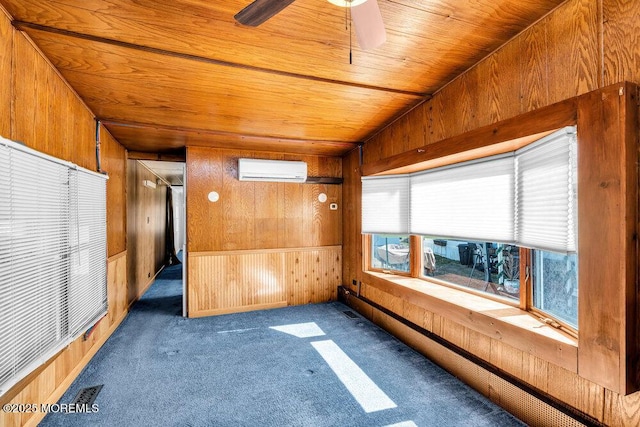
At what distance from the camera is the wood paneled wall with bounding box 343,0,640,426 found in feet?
4.76

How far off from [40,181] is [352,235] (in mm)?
3402

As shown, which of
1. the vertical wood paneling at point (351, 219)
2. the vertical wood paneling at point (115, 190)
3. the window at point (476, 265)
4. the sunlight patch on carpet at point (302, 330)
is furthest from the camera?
the vertical wood paneling at point (351, 219)

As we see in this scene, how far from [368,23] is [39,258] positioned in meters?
2.30

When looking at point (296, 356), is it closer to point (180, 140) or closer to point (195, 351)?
point (195, 351)

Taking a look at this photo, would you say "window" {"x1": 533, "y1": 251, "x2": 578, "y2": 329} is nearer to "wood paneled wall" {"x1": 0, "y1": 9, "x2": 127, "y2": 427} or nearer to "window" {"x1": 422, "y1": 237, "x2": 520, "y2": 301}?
"window" {"x1": 422, "y1": 237, "x2": 520, "y2": 301}

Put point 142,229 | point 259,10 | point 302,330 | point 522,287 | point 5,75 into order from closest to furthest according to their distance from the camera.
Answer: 1. point 259,10
2. point 5,75
3. point 522,287
4. point 302,330
5. point 142,229

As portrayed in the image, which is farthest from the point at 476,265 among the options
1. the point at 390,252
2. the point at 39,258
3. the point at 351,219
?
the point at 39,258

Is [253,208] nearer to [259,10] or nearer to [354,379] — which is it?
[354,379]

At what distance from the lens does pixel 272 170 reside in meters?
4.22

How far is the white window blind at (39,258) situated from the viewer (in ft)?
5.05

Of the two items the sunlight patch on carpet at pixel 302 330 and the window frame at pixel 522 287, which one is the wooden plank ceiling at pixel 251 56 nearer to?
the window frame at pixel 522 287

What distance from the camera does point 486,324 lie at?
2.17 meters

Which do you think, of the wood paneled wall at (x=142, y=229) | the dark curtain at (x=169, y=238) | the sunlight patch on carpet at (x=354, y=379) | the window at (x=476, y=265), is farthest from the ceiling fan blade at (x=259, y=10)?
the dark curtain at (x=169, y=238)

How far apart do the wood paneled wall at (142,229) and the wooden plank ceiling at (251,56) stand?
1649 mm
